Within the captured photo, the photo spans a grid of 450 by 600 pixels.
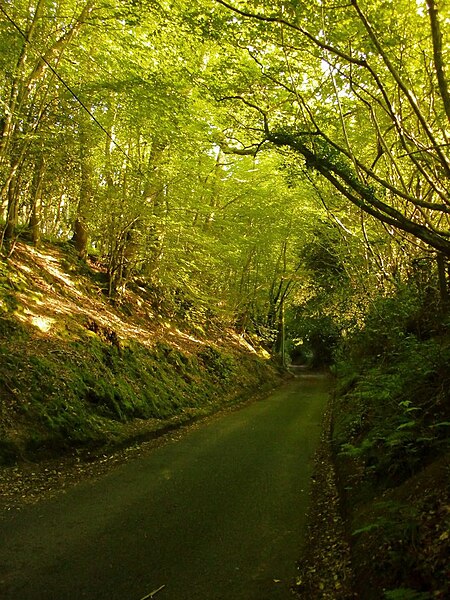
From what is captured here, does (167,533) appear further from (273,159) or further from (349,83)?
(273,159)

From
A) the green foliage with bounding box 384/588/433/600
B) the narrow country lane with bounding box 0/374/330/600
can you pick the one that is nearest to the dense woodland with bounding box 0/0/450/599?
the green foliage with bounding box 384/588/433/600

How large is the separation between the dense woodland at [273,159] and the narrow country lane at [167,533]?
1.04 metres

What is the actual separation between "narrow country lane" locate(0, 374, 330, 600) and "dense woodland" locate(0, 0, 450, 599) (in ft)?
3.42

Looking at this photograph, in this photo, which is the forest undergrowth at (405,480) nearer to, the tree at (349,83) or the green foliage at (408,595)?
the green foliage at (408,595)

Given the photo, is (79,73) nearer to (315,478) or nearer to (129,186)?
(129,186)

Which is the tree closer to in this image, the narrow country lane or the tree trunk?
the narrow country lane

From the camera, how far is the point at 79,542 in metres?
4.39

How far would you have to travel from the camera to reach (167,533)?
468 centimetres

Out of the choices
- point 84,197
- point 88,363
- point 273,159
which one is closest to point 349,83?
point 88,363

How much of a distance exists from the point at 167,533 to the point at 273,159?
1478cm

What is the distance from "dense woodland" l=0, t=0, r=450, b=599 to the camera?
536cm

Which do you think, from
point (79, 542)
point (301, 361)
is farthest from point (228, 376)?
point (301, 361)

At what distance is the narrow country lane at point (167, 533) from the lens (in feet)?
12.1

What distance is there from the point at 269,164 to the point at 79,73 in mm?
9452
